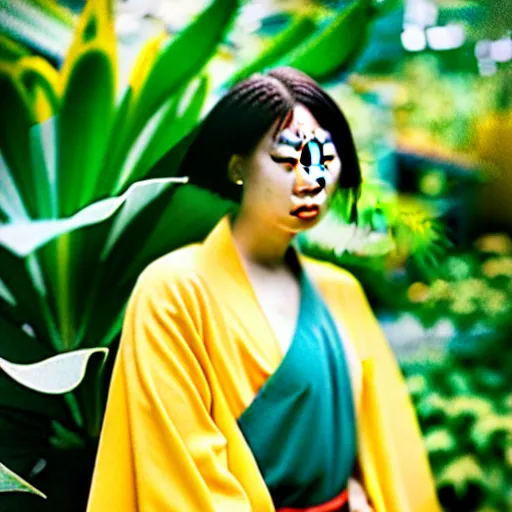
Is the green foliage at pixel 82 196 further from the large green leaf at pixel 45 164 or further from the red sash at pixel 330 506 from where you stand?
the red sash at pixel 330 506

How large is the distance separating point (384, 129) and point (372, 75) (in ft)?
0.31

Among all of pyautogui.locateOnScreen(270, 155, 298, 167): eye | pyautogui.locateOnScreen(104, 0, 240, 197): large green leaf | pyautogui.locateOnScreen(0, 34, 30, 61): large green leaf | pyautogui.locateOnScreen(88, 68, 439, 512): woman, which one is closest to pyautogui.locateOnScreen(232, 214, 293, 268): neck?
pyautogui.locateOnScreen(88, 68, 439, 512): woman

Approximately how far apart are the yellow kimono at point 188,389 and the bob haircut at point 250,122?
94 mm

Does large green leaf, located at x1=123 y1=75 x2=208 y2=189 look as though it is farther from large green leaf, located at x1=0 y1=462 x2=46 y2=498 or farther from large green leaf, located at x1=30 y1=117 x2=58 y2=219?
large green leaf, located at x1=0 y1=462 x2=46 y2=498

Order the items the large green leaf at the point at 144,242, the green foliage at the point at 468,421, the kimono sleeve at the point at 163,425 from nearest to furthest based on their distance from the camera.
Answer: the kimono sleeve at the point at 163,425
the large green leaf at the point at 144,242
the green foliage at the point at 468,421

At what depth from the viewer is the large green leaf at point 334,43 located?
1.24 metres

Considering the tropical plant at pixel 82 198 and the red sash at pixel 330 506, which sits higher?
the tropical plant at pixel 82 198

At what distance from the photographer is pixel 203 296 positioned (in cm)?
115

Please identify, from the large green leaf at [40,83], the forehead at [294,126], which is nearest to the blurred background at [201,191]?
the large green leaf at [40,83]

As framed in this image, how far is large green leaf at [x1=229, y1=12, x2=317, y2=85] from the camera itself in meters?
1.22

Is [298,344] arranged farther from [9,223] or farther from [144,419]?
[9,223]

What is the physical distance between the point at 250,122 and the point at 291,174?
10 cm

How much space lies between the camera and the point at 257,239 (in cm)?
121

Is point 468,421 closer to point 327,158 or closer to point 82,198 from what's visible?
point 327,158
